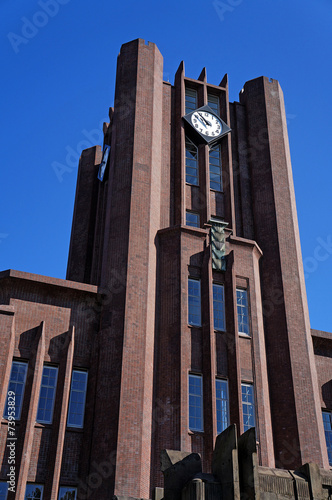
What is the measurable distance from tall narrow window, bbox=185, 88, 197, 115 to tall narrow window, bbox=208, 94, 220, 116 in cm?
95

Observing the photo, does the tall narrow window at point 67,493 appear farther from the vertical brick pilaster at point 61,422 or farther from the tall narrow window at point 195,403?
the tall narrow window at point 195,403

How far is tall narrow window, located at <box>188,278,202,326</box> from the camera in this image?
84.8 ft

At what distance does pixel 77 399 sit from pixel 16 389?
234 centimetres

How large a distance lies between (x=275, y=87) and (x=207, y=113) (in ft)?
17.8

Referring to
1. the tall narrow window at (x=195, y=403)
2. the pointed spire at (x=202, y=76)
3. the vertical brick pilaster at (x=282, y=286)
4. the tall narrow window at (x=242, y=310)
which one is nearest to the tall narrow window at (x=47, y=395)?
the tall narrow window at (x=195, y=403)

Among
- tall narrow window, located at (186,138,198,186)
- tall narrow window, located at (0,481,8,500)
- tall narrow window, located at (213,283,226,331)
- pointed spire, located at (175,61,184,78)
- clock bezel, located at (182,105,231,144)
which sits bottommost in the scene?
tall narrow window, located at (0,481,8,500)

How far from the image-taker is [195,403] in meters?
23.8

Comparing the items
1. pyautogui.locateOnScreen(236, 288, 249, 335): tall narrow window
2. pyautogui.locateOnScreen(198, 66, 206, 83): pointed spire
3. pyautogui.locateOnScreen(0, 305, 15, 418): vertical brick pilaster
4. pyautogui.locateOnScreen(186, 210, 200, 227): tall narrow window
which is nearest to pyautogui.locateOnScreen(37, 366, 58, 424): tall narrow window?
pyautogui.locateOnScreen(0, 305, 15, 418): vertical brick pilaster

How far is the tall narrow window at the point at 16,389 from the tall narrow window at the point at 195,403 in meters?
6.35

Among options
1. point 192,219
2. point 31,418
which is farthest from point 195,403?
point 192,219

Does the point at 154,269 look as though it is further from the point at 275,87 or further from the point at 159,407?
the point at 275,87

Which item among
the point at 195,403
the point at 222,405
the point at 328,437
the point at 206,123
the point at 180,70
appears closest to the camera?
the point at 195,403

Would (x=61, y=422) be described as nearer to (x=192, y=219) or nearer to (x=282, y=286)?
(x=282, y=286)

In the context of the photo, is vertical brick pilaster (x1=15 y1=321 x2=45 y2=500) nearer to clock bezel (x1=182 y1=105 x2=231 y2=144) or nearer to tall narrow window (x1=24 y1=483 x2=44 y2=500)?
tall narrow window (x1=24 y1=483 x2=44 y2=500)
